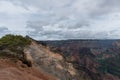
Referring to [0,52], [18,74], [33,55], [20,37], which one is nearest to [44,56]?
[33,55]

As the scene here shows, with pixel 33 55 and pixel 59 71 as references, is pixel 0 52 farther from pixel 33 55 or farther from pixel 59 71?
pixel 59 71

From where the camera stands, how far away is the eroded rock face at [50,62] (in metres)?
45.5

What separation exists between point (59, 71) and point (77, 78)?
5.13m

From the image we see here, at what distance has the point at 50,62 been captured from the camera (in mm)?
46938

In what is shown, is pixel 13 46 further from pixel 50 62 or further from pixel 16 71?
pixel 16 71

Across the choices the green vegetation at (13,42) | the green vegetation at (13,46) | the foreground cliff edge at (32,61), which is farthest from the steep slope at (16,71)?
the green vegetation at (13,42)

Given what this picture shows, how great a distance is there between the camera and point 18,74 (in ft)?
108

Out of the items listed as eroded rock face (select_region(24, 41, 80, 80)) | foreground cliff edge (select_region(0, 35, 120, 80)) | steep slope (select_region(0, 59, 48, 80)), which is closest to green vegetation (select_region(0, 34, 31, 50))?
foreground cliff edge (select_region(0, 35, 120, 80))

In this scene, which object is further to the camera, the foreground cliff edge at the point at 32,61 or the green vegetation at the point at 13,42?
the green vegetation at the point at 13,42

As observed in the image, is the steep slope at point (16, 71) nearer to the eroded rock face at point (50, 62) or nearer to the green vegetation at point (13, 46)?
the green vegetation at point (13, 46)

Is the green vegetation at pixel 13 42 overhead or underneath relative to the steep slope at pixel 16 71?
overhead

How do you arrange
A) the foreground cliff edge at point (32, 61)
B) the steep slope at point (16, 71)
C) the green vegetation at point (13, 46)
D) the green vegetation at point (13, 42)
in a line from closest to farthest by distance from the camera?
the steep slope at point (16, 71)
the foreground cliff edge at point (32, 61)
the green vegetation at point (13, 46)
the green vegetation at point (13, 42)

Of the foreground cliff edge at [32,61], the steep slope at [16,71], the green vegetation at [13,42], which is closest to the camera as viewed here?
the steep slope at [16,71]

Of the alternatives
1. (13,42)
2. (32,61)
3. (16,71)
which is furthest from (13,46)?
(16,71)
